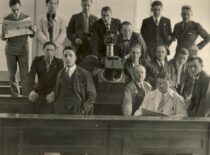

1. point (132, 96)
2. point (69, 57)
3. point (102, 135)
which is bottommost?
point (102, 135)

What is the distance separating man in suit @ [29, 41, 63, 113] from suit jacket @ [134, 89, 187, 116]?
0.49 metres

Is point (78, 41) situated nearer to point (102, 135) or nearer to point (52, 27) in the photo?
point (52, 27)

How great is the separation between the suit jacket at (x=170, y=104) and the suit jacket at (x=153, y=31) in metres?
0.42

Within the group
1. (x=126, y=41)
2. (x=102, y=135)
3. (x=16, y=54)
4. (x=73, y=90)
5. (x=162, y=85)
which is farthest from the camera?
(x=126, y=41)

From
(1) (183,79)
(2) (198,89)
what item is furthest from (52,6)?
(2) (198,89)

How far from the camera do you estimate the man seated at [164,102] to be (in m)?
2.21

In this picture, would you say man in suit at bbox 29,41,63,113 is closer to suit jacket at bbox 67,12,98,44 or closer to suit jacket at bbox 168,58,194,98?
suit jacket at bbox 67,12,98,44

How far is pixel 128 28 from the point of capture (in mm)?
2510

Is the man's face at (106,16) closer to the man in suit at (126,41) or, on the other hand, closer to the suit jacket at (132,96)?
the man in suit at (126,41)

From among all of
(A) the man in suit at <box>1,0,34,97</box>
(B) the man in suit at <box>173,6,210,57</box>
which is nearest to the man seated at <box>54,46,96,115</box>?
(A) the man in suit at <box>1,0,34,97</box>

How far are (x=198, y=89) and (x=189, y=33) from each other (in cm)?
47

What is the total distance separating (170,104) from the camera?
87.6 inches

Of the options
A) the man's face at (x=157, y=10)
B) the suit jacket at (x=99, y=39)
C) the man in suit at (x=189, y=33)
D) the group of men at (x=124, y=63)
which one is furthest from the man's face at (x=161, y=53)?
the suit jacket at (x=99, y=39)

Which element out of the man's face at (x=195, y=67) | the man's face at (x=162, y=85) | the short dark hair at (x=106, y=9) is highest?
the short dark hair at (x=106, y=9)
